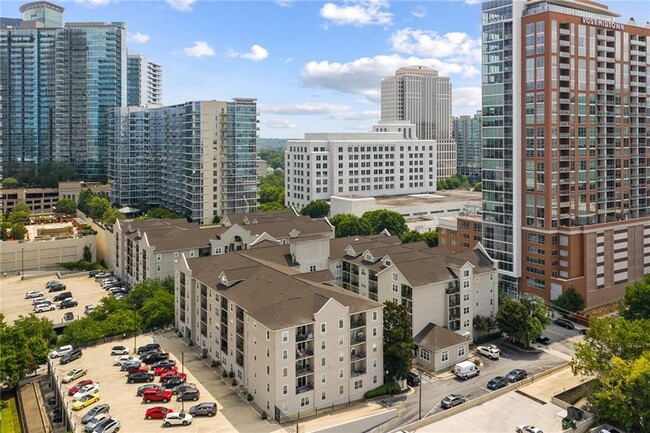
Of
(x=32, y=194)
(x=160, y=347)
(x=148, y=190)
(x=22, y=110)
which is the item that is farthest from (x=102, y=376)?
(x=22, y=110)

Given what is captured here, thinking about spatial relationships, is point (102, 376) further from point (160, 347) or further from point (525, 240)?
point (525, 240)

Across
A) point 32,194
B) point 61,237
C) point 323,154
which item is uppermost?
point 323,154

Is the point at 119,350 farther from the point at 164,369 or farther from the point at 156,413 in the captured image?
the point at 156,413

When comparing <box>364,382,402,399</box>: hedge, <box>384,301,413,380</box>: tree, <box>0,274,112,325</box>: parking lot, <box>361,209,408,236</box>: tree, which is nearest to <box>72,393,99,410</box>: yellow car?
<box>364,382,402,399</box>: hedge

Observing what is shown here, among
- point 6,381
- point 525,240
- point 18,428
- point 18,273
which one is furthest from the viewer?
point 18,273

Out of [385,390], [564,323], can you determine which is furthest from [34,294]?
[564,323]

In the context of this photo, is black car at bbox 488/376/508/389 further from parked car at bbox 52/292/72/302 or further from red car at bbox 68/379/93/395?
parked car at bbox 52/292/72/302

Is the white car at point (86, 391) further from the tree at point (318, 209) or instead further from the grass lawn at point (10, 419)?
the tree at point (318, 209)
